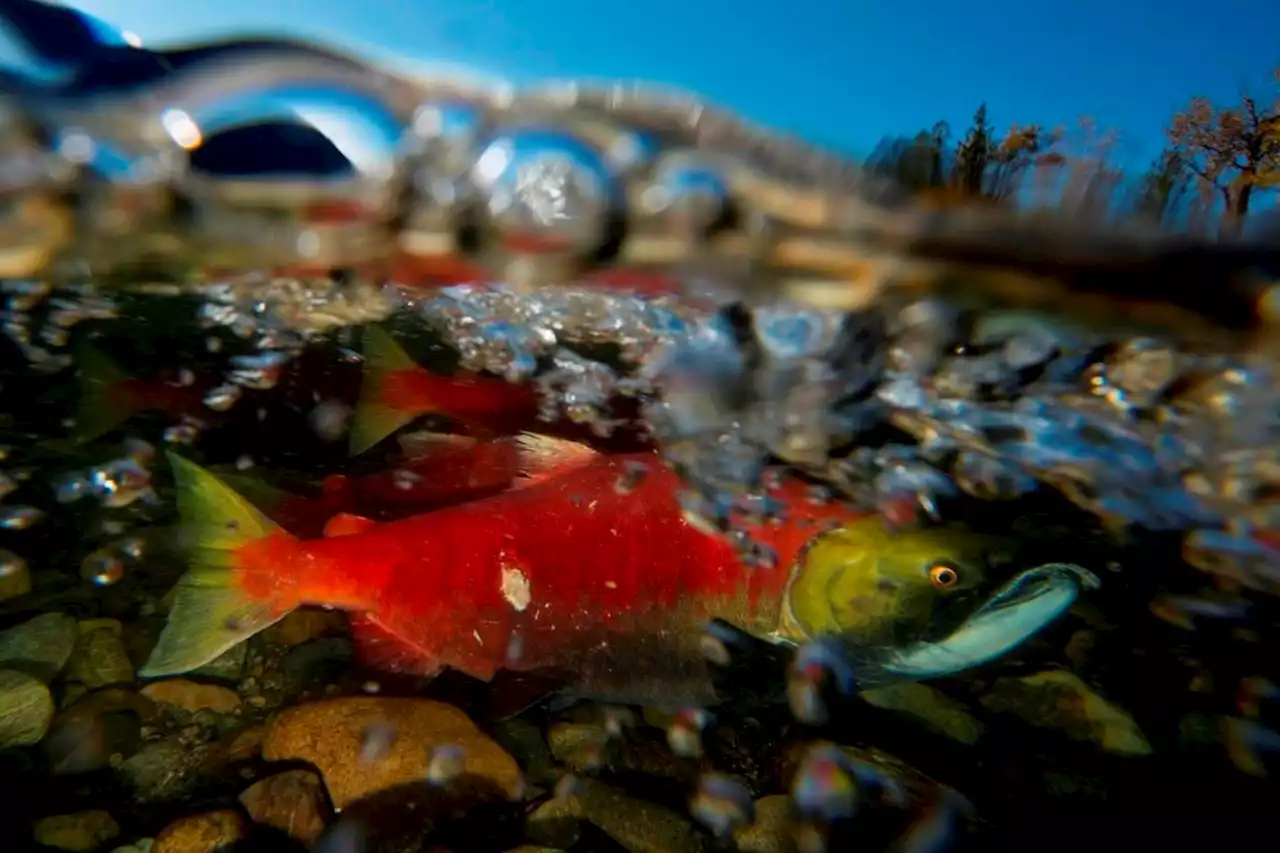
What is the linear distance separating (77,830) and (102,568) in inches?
110

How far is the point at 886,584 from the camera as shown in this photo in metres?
2.94

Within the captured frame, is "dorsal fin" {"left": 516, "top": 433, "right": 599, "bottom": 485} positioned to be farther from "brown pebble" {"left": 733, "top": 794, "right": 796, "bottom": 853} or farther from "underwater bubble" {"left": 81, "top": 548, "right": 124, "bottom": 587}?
"underwater bubble" {"left": 81, "top": 548, "right": 124, "bottom": 587}

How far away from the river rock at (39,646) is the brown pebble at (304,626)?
3.28ft

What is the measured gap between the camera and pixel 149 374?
16.8 feet

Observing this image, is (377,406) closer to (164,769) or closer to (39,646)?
(164,769)

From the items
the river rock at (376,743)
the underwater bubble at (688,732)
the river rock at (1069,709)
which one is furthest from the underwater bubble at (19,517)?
the river rock at (1069,709)

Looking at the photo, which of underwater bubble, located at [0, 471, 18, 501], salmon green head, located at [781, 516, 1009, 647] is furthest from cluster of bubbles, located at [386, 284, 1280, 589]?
underwater bubble, located at [0, 471, 18, 501]

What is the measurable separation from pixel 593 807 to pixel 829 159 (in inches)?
109

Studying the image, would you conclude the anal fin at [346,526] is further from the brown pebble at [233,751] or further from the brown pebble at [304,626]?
the brown pebble at [304,626]

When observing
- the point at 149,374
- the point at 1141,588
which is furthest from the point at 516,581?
the point at 1141,588

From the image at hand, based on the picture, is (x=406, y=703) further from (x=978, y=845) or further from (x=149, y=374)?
(x=149, y=374)

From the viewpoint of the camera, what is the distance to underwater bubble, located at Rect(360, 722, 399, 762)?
313cm

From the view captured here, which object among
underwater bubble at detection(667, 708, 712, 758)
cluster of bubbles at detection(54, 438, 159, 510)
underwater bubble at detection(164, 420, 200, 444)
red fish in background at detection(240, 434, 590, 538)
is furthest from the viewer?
cluster of bubbles at detection(54, 438, 159, 510)

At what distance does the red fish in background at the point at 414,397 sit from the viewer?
3.94 meters
